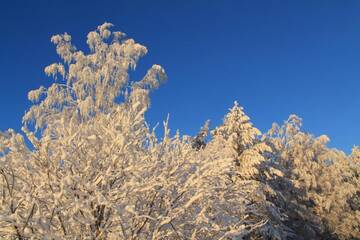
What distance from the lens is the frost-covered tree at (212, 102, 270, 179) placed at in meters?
18.3

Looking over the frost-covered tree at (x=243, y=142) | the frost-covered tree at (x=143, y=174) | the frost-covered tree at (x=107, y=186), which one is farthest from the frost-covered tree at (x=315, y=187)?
the frost-covered tree at (x=107, y=186)

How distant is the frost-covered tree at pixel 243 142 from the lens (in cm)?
1833

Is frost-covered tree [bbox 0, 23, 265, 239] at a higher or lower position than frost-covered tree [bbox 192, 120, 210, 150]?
lower

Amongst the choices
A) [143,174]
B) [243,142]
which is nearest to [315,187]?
[243,142]

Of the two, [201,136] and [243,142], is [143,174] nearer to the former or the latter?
[243,142]

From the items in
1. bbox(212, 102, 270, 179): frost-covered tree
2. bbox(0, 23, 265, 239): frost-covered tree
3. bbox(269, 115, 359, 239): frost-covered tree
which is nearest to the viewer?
bbox(0, 23, 265, 239): frost-covered tree

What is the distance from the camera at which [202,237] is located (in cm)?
761

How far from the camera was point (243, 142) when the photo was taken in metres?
19.4

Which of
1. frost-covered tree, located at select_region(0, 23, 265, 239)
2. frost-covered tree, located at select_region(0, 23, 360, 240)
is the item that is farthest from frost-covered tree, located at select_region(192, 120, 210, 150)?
frost-covered tree, located at select_region(0, 23, 265, 239)

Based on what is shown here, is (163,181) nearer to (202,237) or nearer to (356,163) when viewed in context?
(202,237)

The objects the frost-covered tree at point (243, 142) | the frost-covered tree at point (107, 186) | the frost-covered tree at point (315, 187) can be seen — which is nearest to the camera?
the frost-covered tree at point (107, 186)

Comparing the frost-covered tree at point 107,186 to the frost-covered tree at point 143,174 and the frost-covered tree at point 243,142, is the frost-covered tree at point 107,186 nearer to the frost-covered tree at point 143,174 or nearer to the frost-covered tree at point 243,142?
the frost-covered tree at point 143,174

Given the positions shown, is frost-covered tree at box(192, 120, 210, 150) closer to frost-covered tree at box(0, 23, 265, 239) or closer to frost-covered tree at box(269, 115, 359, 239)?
frost-covered tree at box(269, 115, 359, 239)

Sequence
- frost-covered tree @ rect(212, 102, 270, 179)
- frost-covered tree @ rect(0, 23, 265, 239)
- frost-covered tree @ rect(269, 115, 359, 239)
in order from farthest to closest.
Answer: frost-covered tree @ rect(269, 115, 359, 239), frost-covered tree @ rect(212, 102, 270, 179), frost-covered tree @ rect(0, 23, 265, 239)
